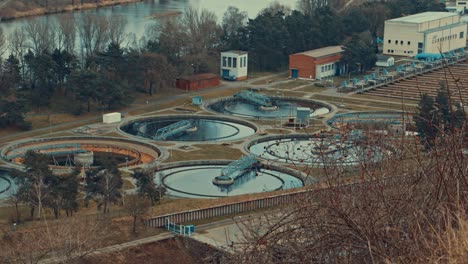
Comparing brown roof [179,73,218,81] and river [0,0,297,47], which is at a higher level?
river [0,0,297,47]

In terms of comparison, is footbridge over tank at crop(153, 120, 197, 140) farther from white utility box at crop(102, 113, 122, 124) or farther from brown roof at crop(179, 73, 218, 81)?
brown roof at crop(179, 73, 218, 81)

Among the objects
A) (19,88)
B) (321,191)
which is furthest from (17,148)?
(321,191)

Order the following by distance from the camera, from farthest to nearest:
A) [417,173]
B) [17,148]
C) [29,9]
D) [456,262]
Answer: [29,9] → [17,148] → [417,173] → [456,262]

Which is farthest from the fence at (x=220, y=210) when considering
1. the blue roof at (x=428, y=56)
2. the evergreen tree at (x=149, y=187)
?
the blue roof at (x=428, y=56)

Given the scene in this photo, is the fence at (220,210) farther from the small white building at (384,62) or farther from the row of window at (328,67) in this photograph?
the small white building at (384,62)

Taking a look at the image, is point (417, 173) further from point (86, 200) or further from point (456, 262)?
point (86, 200)

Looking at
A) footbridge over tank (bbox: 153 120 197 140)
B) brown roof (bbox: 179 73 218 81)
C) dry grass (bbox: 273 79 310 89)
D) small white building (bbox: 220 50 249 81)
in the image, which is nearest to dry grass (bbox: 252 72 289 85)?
dry grass (bbox: 273 79 310 89)

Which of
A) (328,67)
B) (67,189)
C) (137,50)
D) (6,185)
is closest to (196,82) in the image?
(137,50)
